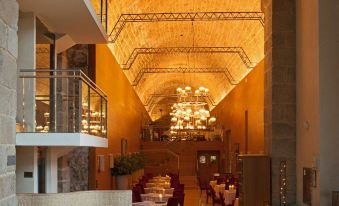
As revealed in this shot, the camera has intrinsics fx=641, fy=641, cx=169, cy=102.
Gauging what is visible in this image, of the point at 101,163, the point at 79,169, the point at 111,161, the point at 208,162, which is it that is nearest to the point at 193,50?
the point at 111,161

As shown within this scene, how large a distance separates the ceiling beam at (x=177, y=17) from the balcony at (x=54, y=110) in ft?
33.4

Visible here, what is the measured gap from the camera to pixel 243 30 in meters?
24.0

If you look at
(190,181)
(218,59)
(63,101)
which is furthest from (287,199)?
(190,181)

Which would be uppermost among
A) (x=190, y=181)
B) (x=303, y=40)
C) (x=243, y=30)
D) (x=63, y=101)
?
(x=243, y=30)

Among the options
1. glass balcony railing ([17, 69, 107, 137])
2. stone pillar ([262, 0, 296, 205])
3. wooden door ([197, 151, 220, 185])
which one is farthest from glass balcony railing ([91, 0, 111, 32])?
wooden door ([197, 151, 220, 185])

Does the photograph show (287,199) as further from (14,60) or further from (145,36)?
(145,36)

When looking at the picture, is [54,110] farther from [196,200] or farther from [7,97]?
[196,200]

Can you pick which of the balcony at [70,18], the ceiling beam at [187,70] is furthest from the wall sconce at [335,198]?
the ceiling beam at [187,70]

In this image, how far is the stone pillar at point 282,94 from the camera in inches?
583

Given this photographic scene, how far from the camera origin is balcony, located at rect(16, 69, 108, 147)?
868 cm

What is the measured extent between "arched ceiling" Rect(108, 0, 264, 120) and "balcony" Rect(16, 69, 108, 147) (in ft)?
31.2

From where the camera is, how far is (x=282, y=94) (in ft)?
49.0

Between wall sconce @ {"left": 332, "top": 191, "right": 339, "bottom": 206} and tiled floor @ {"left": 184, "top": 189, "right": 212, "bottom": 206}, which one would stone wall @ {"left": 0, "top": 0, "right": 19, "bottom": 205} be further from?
tiled floor @ {"left": 184, "top": 189, "right": 212, "bottom": 206}

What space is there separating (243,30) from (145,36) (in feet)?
13.7
